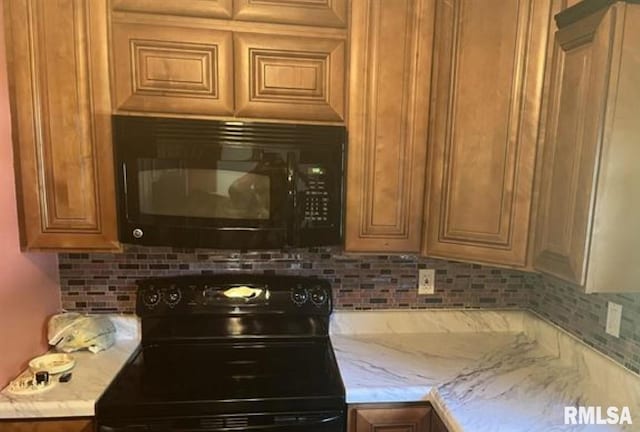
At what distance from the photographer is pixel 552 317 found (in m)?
1.77

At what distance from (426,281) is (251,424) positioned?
3.20 ft

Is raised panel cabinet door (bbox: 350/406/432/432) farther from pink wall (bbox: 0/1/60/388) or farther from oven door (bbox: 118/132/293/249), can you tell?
pink wall (bbox: 0/1/60/388)

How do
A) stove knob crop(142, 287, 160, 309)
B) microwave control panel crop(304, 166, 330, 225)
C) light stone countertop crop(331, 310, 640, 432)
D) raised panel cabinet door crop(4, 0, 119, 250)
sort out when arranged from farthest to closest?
stove knob crop(142, 287, 160, 309)
microwave control panel crop(304, 166, 330, 225)
raised panel cabinet door crop(4, 0, 119, 250)
light stone countertop crop(331, 310, 640, 432)

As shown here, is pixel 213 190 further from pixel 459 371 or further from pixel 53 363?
pixel 459 371

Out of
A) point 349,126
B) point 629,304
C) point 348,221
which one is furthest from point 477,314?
point 349,126

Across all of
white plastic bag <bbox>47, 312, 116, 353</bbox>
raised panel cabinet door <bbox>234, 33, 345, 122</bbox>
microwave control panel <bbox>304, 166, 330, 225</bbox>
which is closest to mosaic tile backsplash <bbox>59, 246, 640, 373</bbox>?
white plastic bag <bbox>47, 312, 116, 353</bbox>

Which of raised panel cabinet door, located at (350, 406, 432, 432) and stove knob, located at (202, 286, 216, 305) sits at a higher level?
stove knob, located at (202, 286, 216, 305)

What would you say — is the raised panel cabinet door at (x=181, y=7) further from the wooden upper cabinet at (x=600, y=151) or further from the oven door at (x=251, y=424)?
the oven door at (x=251, y=424)

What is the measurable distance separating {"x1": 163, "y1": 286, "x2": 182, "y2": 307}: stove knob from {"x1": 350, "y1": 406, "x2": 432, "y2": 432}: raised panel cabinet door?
2.81 feet

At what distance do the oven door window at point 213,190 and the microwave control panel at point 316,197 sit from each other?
85 mm

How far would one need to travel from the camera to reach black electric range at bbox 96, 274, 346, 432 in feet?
4.36

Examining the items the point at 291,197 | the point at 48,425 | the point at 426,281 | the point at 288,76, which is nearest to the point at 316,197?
the point at 291,197

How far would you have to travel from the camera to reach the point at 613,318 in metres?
1.41

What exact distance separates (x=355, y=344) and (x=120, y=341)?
3.22 feet
